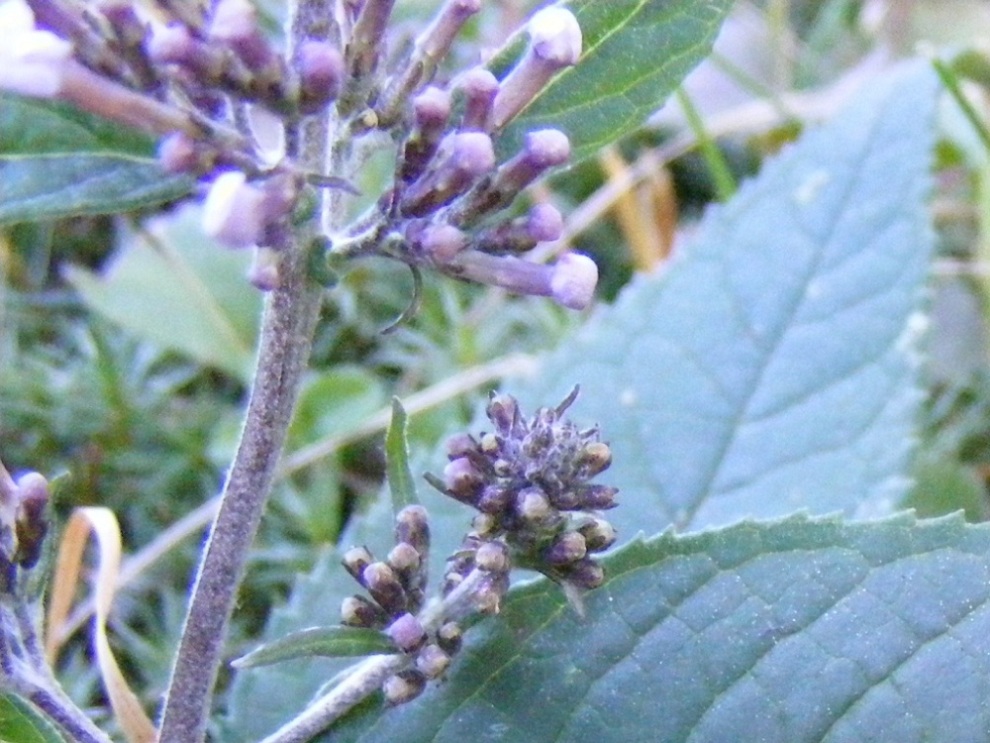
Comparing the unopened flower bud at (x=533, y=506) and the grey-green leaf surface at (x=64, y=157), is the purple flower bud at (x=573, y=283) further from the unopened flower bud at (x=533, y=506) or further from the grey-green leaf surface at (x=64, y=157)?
the grey-green leaf surface at (x=64, y=157)

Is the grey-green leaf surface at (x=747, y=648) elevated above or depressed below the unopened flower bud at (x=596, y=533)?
below

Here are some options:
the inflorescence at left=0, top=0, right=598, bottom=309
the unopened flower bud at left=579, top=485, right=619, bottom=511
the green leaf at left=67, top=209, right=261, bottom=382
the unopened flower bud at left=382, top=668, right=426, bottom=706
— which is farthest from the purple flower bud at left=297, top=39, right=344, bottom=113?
the green leaf at left=67, top=209, right=261, bottom=382

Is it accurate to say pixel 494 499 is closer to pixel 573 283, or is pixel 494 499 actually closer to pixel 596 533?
pixel 596 533

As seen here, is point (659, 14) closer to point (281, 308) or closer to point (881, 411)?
point (281, 308)

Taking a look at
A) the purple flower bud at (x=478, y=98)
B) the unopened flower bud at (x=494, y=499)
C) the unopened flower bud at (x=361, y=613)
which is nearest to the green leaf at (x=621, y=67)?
the purple flower bud at (x=478, y=98)

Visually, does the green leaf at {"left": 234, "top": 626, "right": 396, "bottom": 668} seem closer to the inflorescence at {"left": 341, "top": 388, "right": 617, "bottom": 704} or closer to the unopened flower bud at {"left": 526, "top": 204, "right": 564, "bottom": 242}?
the inflorescence at {"left": 341, "top": 388, "right": 617, "bottom": 704}
